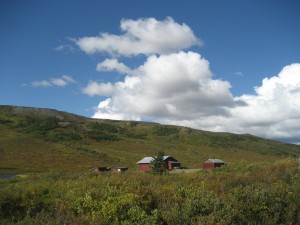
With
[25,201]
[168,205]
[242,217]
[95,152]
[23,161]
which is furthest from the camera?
[95,152]

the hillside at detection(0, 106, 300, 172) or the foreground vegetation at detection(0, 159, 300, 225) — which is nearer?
the foreground vegetation at detection(0, 159, 300, 225)

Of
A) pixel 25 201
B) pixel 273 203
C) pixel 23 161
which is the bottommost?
pixel 23 161

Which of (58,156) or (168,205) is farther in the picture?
(58,156)

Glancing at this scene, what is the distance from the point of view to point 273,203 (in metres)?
8.93

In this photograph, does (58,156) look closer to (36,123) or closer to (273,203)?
(36,123)

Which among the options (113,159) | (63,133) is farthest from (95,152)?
(63,133)

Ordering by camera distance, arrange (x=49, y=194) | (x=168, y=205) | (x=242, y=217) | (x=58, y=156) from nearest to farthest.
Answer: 1. (x=242, y=217)
2. (x=168, y=205)
3. (x=49, y=194)
4. (x=58, y=156)

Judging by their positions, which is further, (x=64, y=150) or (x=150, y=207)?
(x=64, y=150)

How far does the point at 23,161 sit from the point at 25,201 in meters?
104

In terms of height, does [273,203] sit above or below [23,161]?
above

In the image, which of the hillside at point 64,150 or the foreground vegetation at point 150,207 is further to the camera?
the hillside at point 64,150

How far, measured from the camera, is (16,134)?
159875 mm

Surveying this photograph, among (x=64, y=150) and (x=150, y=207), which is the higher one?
(x=150, y=207)

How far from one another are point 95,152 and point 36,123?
7223cm
